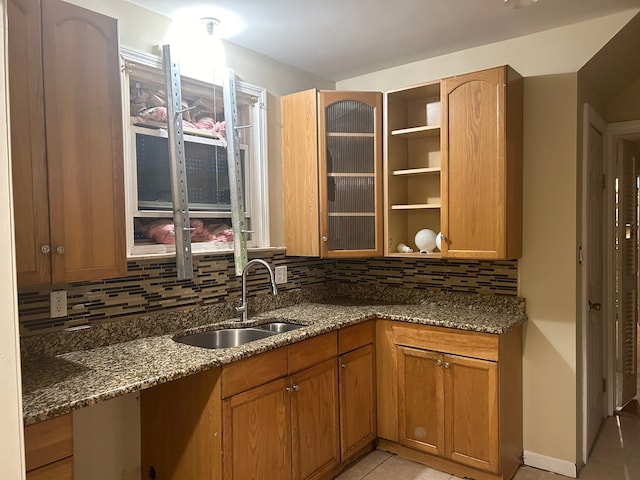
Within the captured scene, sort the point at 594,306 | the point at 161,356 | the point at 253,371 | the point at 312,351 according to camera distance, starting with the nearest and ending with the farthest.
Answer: the point at 161,356 → the point at 253,371 → the point at 312,351 → the point at 594,306

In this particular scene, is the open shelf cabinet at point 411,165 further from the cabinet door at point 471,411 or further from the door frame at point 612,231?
the door frame at point 612,231

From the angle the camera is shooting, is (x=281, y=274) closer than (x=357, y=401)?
No

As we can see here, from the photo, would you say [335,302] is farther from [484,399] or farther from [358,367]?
[484,399]

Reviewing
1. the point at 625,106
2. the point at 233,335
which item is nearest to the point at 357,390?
the point at 233,335

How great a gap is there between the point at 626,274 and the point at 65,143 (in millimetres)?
3829

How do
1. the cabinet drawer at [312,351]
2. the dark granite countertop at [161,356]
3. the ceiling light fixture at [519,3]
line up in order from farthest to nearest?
the cabinet drawer at [312,351]
the ceiling light fixture at [519,3]
the dark granite countertop at [161,356]

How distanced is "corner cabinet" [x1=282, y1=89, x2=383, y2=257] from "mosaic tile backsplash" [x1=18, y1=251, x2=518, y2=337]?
34cm

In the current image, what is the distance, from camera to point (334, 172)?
10.1ft

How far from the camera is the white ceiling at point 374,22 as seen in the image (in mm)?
2348

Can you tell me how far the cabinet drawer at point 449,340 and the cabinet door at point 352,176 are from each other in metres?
0.57

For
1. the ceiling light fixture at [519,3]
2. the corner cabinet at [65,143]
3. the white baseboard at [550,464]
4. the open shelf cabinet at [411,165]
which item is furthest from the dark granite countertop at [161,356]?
the ceiling light fixture at [519,3]

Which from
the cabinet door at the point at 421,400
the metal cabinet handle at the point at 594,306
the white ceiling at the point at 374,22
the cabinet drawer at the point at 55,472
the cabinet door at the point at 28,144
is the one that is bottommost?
the cabinet door at the point at 421,400

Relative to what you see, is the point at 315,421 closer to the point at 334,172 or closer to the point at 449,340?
the point at 449,340

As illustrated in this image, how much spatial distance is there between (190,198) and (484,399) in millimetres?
1944
